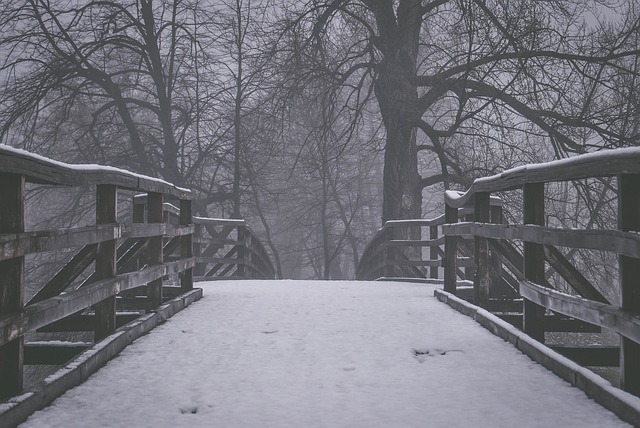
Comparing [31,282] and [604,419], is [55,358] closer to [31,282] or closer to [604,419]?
[604,419]

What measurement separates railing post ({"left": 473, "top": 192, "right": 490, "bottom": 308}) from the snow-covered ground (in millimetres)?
299

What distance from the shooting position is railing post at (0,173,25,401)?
11.1 feet

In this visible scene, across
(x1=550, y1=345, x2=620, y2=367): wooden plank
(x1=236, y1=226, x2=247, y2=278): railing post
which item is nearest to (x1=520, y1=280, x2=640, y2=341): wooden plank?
(x1=550, y1=345, x2=620, y2=367): wooden plank

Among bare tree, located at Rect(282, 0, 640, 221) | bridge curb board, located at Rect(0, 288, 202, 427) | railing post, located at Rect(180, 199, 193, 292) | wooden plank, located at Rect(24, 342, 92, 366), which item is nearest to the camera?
bridge curb board, located at Rect(0, 288, 202, 427)

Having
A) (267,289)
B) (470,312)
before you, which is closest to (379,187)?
(267,289)

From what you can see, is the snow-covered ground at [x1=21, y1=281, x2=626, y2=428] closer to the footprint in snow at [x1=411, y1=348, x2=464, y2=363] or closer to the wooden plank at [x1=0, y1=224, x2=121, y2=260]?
the footprint in snow at [x1=411, y1=348, x2=464, y2=363]

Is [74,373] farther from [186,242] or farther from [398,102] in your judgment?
[398,102]

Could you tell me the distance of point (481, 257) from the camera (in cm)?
652

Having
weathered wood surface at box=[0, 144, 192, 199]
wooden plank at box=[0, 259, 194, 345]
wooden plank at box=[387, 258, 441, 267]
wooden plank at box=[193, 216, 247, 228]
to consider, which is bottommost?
wooden plank at box=[387, 258, 441, 267]

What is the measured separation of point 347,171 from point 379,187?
560 cm

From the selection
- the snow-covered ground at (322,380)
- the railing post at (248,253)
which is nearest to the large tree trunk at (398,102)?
the railing post at (248,253)

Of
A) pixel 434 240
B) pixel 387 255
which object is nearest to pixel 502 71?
pixel 434 240

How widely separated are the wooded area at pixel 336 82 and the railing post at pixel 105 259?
3.33 metres

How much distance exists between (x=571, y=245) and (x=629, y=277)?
2.01 ft
